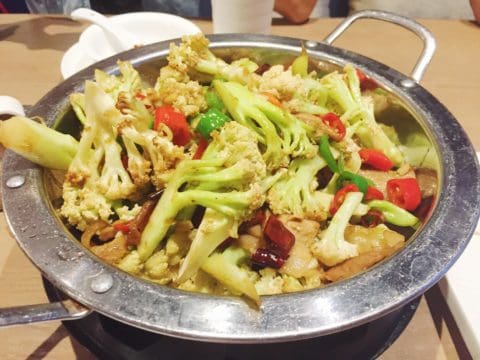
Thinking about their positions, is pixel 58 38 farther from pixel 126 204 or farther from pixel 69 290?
pixel 69 290

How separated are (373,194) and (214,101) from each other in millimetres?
424

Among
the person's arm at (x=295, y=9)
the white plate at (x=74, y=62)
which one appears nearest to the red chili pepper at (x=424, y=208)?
the white plate at (x=74, y=62)

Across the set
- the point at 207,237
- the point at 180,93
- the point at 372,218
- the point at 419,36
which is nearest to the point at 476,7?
the point at 419,36

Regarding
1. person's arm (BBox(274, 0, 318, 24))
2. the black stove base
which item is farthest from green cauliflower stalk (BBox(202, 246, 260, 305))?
person's arm (BBox(274, 0, 318, 24))

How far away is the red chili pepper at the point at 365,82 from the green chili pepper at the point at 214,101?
0.44 metres

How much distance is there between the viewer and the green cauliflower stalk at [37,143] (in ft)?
3.06

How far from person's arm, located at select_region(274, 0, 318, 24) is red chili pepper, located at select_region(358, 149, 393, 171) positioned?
127cm

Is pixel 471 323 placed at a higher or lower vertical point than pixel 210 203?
lower

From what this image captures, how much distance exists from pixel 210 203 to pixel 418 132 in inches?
25.2

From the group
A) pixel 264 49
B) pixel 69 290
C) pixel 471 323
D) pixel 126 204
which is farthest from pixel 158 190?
pixel 471 323

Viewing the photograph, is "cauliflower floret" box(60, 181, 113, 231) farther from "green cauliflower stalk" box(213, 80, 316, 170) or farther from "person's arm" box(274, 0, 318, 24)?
"person's arm" box(274, 0, 318, 24)

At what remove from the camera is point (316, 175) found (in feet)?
3.58

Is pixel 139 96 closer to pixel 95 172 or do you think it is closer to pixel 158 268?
pixel 95 172

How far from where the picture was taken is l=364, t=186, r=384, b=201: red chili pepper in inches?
42.6
